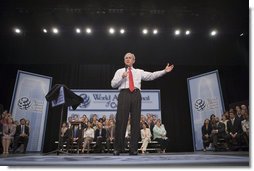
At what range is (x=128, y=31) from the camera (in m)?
5.93

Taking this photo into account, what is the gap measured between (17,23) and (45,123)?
3.10m

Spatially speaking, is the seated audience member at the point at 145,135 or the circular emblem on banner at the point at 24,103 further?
the circular emblem on banner at the point at 24,103

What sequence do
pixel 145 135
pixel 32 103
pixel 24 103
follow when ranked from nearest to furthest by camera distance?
pixel 145 135 < pixel 24 103 < pixel 32 103

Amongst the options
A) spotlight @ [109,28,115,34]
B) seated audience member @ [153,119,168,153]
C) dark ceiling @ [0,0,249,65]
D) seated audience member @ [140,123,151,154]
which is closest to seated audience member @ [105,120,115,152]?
seated audience member @ [140,123,151,154]

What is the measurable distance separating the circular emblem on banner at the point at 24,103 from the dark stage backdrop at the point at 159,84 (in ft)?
2.86

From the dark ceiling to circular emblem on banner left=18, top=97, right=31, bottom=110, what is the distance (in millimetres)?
1070

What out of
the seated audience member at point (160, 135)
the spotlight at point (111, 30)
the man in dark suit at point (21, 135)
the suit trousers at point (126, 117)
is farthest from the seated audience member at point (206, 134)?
the man in dark suit at point (21, 135)

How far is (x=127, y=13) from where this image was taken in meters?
5.14

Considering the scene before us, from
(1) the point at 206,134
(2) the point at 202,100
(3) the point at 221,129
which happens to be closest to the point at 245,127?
(3) the point at 221,129

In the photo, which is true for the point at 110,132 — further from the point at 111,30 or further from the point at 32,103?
the point at 111,30

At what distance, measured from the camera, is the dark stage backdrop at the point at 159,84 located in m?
7.19

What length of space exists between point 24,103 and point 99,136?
2.33 m

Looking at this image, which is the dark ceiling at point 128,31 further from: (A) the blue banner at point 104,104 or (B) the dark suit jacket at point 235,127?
(B) the dark suit jacket at point 235,127

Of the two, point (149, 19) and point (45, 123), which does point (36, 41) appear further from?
point (149, 19)
